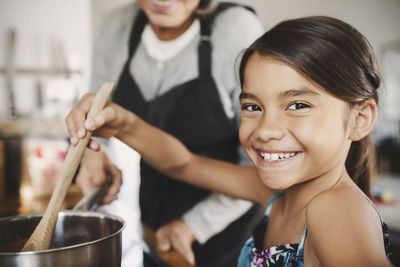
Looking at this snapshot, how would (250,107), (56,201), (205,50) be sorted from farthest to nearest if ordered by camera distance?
(205,50), (250,107), (56,201)

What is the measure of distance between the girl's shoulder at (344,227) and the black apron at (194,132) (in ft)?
2.14

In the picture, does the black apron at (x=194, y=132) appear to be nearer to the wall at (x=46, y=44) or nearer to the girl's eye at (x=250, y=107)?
the girl's eye at (x=250, y=107)

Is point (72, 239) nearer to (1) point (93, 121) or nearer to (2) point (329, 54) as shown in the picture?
(1) point (93, 121)

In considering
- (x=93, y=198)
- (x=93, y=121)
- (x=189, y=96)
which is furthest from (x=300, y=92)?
(x=189, y=96)

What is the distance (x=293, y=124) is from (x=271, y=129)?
40 millimetres

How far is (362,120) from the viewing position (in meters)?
0.71

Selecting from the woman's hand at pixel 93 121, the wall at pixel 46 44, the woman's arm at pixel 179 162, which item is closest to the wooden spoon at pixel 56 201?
the woman's hand at pixel 93 121

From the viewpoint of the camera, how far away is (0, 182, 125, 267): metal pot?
464mm

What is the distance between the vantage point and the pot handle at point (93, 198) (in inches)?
29.8

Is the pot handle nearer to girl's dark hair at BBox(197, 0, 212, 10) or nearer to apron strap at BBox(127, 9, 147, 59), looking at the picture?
apron strap at BBox(127, 9, 147, 59)

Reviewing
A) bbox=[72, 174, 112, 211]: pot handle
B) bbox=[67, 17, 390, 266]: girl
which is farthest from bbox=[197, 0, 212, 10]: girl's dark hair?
bbox=[72, 174, 112, 211]: pot handle

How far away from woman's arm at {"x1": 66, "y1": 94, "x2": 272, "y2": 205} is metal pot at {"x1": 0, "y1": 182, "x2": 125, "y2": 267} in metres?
0.18

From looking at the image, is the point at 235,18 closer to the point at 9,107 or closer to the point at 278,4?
the point at 278,4

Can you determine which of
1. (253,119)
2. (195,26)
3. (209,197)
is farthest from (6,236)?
(195,26)
